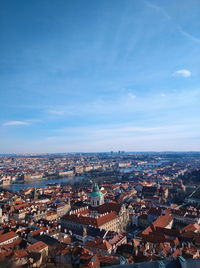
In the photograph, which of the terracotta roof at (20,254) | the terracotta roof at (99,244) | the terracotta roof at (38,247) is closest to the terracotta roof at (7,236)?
the terracotta roof at (38,247)

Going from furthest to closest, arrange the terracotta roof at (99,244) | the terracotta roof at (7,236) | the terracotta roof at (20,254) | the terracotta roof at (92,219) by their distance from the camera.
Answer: the terracotta roof at (92,219) < the terracotta roof at (7,236) < the terracotta roof at (99,244) < the terracotta roof at (20,254)

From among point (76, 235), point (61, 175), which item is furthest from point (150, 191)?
point (61, 175)

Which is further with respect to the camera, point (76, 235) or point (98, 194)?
point (98, 194)

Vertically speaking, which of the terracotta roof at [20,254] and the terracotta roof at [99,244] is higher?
the terracotta roof at [20,254]

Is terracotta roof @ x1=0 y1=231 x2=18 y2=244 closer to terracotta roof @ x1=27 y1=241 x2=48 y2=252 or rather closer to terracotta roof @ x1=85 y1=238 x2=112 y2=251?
terracotta roof @ x1=27 y1=241 x2=48 y2=252

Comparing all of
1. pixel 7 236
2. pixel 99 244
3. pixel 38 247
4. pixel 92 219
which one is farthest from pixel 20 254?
pixel 92 219

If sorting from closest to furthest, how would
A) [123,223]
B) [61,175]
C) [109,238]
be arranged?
[109,238]
[123,223]
[61,175]

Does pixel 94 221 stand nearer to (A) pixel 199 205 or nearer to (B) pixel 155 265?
(B) pixel 155 265

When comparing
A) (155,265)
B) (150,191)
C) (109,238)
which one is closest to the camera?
(155,265)

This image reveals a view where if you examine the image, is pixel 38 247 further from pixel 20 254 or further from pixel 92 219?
pixel 92 219

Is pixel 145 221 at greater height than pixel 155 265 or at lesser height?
lesser

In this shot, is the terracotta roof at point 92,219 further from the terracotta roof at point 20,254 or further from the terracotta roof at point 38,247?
the terracotta roof at point 20,254
